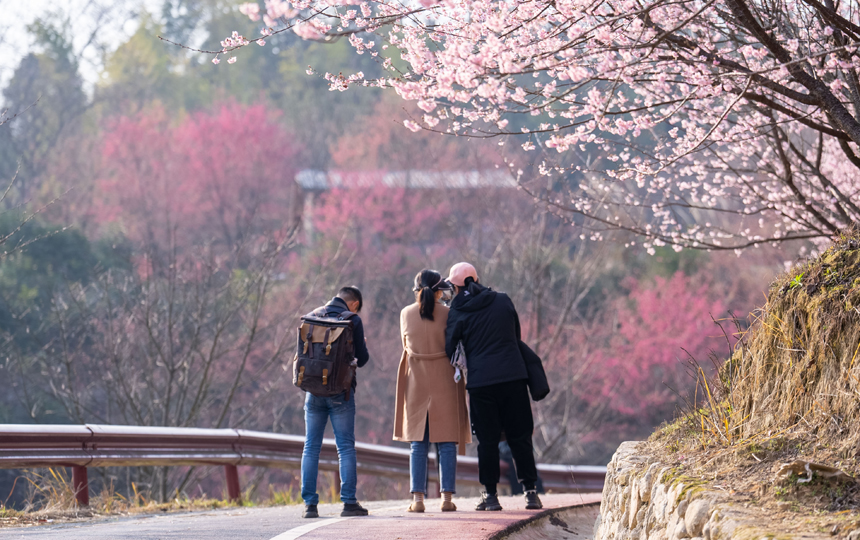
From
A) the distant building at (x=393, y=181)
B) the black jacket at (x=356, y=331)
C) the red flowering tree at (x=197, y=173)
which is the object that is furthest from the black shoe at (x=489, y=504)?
the red flowering tree at (x=197, y=173)

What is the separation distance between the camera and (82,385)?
54.9 feet

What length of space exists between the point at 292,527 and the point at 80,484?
249 cm

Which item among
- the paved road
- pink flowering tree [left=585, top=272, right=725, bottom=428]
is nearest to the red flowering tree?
pink flowering tree [left=585, top=272, right=725, bottom=428]

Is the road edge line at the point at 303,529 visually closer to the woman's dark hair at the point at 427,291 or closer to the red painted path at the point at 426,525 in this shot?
the red painted path at the point at 426,525

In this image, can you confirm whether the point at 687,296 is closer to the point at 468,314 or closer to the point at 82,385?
the point at 82,385

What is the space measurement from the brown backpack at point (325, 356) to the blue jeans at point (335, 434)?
0.15 meters

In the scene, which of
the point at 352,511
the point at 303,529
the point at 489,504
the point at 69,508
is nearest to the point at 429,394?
the point at 489,504

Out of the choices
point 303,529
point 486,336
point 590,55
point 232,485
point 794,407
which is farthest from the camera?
point 232,485

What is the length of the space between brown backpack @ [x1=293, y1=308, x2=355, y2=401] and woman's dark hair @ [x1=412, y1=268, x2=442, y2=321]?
56cm

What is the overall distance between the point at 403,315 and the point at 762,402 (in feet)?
9.36

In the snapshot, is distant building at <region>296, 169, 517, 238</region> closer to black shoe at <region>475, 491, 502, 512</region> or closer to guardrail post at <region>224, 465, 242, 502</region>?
guardrail post at <region>224, 465, 242, 502</region>

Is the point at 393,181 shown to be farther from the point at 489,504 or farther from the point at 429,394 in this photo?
the point at 489,504

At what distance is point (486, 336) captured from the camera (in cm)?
609

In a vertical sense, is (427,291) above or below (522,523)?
above
